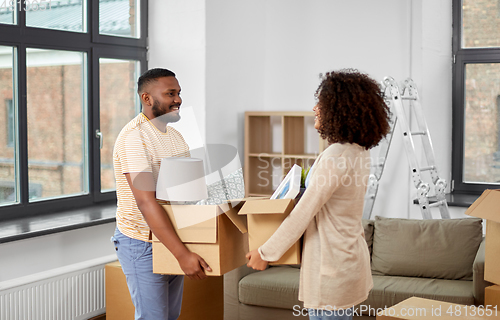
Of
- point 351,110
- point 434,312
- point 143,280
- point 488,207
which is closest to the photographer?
point 351,110

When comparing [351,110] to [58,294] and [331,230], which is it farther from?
[58,294]

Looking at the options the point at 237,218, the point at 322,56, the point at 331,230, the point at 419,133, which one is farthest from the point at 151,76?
the point at 322,56

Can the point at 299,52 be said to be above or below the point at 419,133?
above

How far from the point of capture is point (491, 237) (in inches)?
90.5

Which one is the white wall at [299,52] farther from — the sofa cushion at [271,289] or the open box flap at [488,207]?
the open box flap at [488,207]

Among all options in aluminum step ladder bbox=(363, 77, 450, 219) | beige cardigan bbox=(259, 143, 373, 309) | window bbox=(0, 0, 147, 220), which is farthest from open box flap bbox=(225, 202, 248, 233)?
aluminum step ladder bbox=(363, 77, 450, 219)

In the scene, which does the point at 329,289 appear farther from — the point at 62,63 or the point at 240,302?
the point at 62,63

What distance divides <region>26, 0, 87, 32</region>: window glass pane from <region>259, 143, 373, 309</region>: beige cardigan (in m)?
2.29

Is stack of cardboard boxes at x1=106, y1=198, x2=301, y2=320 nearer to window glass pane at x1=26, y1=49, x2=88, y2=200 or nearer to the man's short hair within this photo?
the man's short hair

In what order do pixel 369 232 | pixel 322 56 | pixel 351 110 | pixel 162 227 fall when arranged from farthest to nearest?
pixel 322 56 < pixel 369 232 < pixel 162 227 < pixel 351 110

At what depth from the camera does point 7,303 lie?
2.55m

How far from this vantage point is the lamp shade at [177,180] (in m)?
1.71

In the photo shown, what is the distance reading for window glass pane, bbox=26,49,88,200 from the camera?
3.18 meters

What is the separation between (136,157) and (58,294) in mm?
1430
